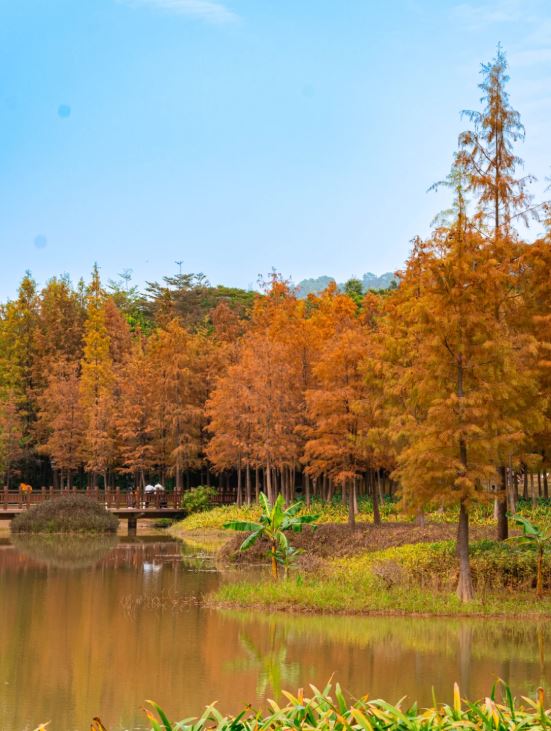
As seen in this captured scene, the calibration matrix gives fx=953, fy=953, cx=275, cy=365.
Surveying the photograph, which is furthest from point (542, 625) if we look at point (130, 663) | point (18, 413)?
point (18, 413)

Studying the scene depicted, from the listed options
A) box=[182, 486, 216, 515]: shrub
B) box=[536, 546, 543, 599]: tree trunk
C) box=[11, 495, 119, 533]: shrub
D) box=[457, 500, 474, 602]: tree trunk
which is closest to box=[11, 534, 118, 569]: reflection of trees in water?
box=[11, 495, 119, 533]: shrub

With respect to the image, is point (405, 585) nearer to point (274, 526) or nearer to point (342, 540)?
point (274, 526)

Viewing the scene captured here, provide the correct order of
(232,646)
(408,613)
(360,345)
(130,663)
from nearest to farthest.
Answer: (130,663) → (232,646) → (408,613) → (360,345)

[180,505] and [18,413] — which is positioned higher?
[18,413]

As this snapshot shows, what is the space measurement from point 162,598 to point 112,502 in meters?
32.6

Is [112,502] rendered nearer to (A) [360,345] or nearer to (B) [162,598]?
(A) [360,345]

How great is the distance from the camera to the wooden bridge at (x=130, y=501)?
181ft

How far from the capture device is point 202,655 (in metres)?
17.3

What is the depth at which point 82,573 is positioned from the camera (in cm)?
3238

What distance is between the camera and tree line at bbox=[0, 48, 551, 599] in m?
22.5

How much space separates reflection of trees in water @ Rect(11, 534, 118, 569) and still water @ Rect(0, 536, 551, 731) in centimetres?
959

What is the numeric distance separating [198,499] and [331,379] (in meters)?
19.8

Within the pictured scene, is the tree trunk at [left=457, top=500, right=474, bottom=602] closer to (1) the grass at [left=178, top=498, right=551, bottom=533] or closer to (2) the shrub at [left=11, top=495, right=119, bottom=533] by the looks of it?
(1) the grass at [left=178, top=498, right=551, bottom=533]

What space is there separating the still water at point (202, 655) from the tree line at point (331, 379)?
14.1 feet
